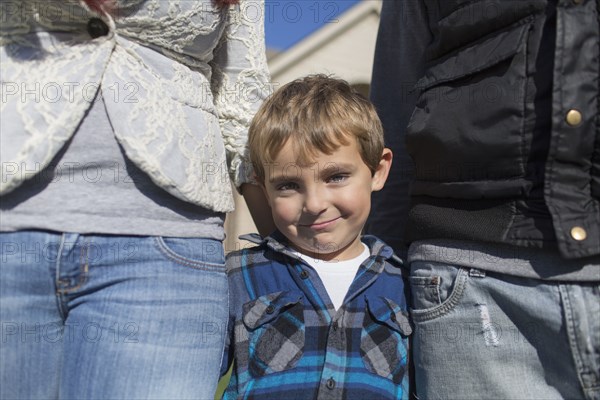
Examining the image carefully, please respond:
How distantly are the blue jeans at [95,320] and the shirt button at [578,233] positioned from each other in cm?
93

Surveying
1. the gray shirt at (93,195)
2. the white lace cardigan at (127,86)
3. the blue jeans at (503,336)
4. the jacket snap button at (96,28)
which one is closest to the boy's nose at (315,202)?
the white lace cardigan at (127,86)

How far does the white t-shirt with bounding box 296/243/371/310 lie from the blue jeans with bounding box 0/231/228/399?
56cm

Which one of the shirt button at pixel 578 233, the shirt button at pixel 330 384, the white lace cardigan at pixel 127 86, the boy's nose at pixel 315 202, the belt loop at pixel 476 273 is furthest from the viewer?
the boy's nose at pixel 315 202

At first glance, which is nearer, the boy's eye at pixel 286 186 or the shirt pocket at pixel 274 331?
the shirt pocket at pixel 274 331

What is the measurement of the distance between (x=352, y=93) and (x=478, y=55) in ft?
2.12

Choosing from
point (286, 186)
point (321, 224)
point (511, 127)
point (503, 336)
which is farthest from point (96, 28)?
point (503, 336)

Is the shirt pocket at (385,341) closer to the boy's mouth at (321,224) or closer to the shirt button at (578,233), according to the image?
the boy's mouth at (321,224)

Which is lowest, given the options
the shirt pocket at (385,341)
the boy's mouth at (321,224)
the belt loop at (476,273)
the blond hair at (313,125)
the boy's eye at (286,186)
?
the shirt pocket at (385,341)

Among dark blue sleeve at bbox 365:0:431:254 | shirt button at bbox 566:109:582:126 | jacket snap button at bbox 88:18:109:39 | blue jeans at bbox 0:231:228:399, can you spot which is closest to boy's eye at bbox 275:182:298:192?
dark blue sleeve at bbox 365:0:431:254

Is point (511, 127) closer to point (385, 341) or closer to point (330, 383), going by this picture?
point (385, 341)

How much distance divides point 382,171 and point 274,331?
669mm

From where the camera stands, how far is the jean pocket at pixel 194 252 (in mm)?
1586

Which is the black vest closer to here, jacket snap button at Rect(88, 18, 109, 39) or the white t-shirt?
the white t-shirt

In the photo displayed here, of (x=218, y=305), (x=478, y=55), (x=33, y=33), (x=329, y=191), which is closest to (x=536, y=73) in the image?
(x=478, y=55)
